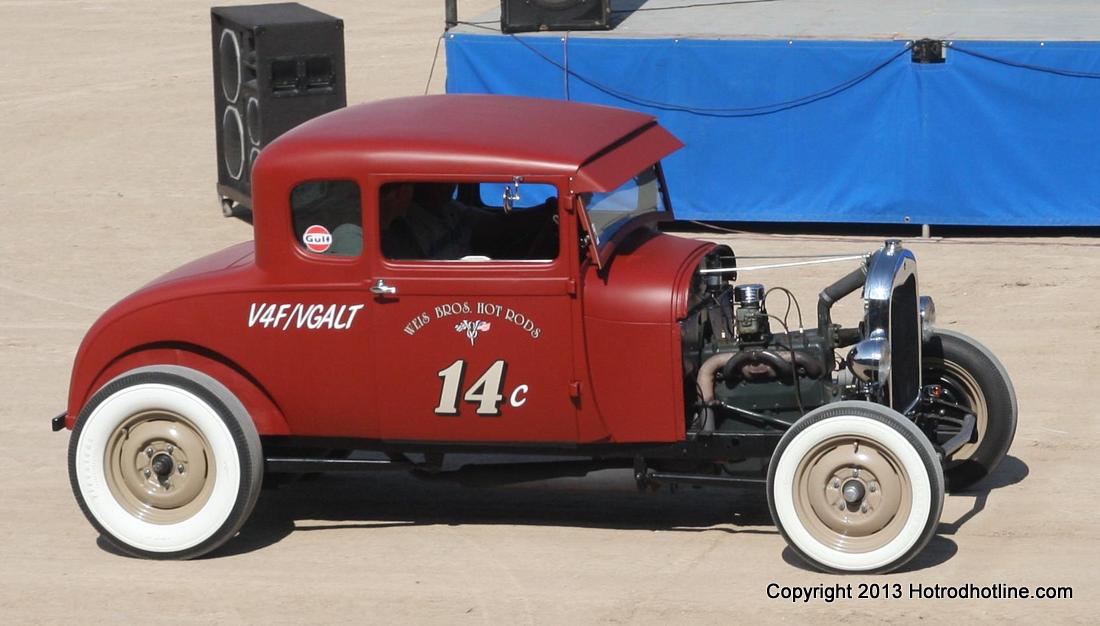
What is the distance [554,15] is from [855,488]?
862 cm

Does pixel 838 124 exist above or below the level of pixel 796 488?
above

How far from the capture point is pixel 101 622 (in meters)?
6.81

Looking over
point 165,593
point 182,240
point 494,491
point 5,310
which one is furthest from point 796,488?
point 182,240

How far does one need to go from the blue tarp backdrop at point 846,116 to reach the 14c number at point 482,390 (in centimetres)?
770

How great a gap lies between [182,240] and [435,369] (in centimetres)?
799

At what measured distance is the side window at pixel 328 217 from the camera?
23.7ft

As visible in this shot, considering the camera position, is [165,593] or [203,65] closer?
[165,593]

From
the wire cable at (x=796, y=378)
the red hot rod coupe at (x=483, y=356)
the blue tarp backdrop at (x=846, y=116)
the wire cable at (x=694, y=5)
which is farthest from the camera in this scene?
the wire cable at (x=694, y=5)

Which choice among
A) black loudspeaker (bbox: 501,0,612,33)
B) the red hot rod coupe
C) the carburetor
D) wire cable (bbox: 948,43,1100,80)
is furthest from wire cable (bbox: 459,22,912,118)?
the carburetor

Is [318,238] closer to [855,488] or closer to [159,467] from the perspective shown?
[159,467]

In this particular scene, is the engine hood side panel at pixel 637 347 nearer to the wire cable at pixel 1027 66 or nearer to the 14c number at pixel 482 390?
the 14c number at pixel 482 390

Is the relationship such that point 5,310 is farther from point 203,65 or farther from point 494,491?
point 203,65

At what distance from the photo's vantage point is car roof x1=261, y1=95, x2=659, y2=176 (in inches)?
279

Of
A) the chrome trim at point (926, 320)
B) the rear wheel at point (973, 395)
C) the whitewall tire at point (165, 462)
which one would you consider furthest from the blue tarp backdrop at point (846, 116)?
the whitewall tire at point (165, 462)
